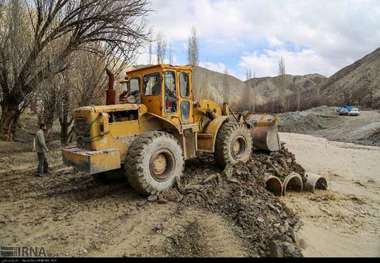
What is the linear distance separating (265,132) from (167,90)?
11.2 feet

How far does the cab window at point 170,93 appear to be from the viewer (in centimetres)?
702

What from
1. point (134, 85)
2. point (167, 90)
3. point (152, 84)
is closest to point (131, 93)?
point (134, 85)

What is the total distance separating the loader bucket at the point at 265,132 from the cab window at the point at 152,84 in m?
3.33

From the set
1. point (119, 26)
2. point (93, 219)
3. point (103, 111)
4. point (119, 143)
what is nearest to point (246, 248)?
point (93, 219)

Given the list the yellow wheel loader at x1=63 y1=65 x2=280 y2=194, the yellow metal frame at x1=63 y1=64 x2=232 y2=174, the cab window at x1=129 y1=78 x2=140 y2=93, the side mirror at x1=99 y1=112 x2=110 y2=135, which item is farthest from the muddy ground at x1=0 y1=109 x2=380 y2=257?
the cab window at x1=129 y1=78 x2=140 y2=93

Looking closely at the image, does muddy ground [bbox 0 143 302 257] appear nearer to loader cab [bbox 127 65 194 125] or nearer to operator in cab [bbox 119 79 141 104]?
loader cab [bbox 127 65 194 125]

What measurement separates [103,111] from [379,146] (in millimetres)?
21532

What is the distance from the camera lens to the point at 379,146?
22.6m

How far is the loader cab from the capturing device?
695 cm

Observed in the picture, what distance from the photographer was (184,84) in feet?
24.2

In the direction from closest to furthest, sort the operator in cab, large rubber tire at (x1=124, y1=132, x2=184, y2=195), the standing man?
large rubber tire at (x1=124, y1=132, x2=184, y2=195) < the operator in cab < the standing man

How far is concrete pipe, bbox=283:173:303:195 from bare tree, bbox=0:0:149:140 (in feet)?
26.3

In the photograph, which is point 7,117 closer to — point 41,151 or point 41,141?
point 41,141

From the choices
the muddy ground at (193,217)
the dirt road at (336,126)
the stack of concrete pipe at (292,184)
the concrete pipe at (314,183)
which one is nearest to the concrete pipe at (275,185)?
the stack of concrete pipe at (292,184)
